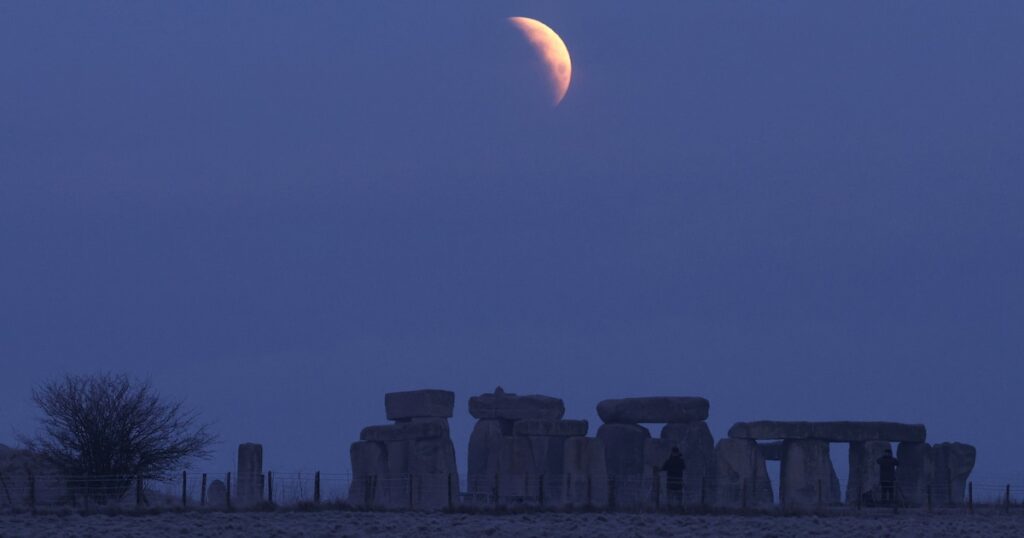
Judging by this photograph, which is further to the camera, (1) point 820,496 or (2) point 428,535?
(1) point 820,496

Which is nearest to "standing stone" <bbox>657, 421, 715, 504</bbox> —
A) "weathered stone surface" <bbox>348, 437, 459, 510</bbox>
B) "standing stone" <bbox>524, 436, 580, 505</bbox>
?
"standing stone" <bbox>524, 436, 580, 505</bbox>

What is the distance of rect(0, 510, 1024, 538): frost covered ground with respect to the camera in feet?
100

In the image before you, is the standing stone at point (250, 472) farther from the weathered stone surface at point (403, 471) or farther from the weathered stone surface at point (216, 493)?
the weathered stone surface at point (403, 471)

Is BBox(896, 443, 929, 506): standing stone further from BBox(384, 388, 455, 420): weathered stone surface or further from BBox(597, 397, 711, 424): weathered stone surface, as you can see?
BBox(384, 388, 455, 420): weathered stone surface

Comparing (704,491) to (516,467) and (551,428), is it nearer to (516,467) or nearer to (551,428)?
(516,467)

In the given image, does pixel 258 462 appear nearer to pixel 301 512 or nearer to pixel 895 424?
pixel 301 512

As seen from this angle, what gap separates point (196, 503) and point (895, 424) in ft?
52.9

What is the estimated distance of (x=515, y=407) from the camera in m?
46.5

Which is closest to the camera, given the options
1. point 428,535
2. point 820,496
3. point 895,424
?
point 428,535

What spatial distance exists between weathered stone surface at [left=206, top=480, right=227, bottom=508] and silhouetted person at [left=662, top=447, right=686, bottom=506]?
876 centimetres

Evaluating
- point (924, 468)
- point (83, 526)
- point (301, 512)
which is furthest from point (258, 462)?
point (924, 468)

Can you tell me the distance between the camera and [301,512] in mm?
33969

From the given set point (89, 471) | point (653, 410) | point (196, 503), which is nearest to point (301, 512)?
point (196, 503)

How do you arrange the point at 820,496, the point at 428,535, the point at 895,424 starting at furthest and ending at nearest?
the point at 895,424
the point at 820,496
the point at 428,535
